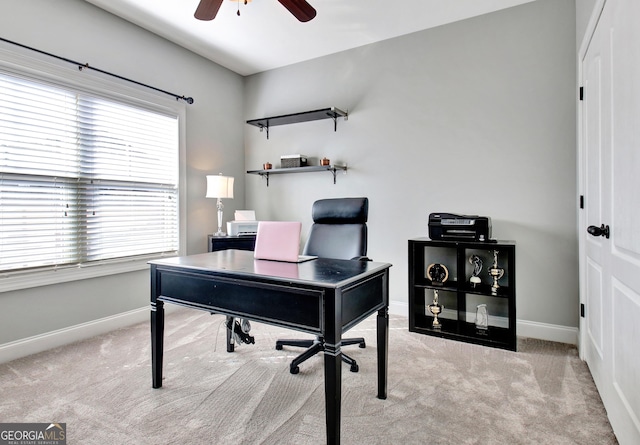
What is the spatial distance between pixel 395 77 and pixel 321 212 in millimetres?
1659

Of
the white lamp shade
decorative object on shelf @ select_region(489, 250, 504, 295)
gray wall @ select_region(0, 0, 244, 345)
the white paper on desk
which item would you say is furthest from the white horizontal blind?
decorative object on shelf @ select_region(489, 250, 504, 295)

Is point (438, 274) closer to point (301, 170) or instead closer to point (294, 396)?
point (294, 396)

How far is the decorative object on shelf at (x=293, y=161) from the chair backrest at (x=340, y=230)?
1.19m

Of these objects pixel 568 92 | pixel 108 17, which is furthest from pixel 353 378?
pixel 108 17

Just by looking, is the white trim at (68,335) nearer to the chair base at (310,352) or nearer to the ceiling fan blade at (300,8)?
the chair base at (310,352)

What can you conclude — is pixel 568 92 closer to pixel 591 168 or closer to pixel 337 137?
pixel 591 168

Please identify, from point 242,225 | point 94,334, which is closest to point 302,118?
point 242,225

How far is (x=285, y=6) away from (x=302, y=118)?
1636mm

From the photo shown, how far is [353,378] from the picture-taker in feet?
6.78

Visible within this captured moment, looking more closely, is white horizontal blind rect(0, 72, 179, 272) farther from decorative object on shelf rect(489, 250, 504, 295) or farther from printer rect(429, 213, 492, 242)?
decorative object on shelf rect(489, 250, 504, 295)

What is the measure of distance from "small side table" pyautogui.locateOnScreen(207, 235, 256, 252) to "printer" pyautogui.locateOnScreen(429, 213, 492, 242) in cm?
173

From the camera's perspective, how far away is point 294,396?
187 centimetres

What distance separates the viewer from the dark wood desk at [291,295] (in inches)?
53.1

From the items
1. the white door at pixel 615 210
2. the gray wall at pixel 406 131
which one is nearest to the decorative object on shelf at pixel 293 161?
the gray wall at pixel 406 131
